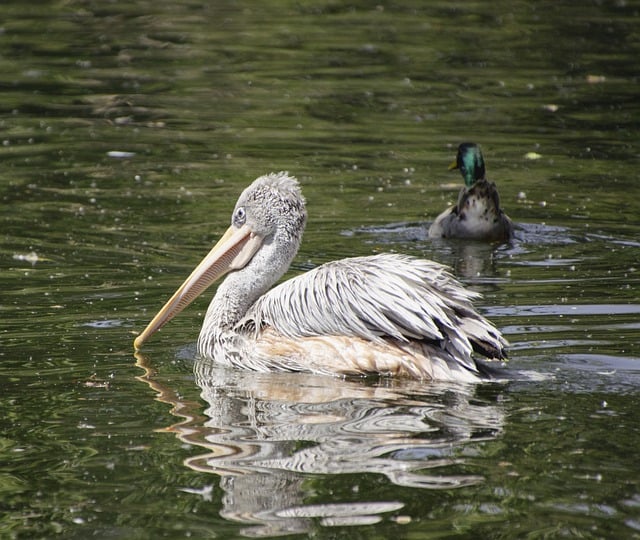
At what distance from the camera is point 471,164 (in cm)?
1202

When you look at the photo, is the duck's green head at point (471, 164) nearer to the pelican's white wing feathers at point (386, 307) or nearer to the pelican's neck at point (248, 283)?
the pelican's neck at point (248, 283)

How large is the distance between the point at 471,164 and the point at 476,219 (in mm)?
911

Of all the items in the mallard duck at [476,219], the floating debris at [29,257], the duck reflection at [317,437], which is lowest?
the duck reflection at [317,437]

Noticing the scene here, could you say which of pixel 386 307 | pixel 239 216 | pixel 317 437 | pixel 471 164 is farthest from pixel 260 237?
pixel 471 164

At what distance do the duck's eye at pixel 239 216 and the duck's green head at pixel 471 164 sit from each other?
4.16 m

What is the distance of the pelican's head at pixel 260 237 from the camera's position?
8.07 meters

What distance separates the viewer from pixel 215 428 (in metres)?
6.34

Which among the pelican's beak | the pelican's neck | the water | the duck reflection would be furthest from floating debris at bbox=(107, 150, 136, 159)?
the duck reflection

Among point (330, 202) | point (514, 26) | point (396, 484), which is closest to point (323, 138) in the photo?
point (330, 202)

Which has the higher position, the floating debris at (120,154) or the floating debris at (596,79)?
the floating debris at (596,79)

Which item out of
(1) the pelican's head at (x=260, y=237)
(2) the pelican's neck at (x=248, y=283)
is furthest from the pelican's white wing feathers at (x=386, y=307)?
(1) the pelican's head at (x=260, y=237)

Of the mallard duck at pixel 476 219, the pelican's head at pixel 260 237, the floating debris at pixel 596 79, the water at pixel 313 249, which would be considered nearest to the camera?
the water at pixel 313 249

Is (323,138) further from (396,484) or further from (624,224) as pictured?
(396,484)

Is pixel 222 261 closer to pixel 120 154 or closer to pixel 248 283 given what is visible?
pixel 248 283
